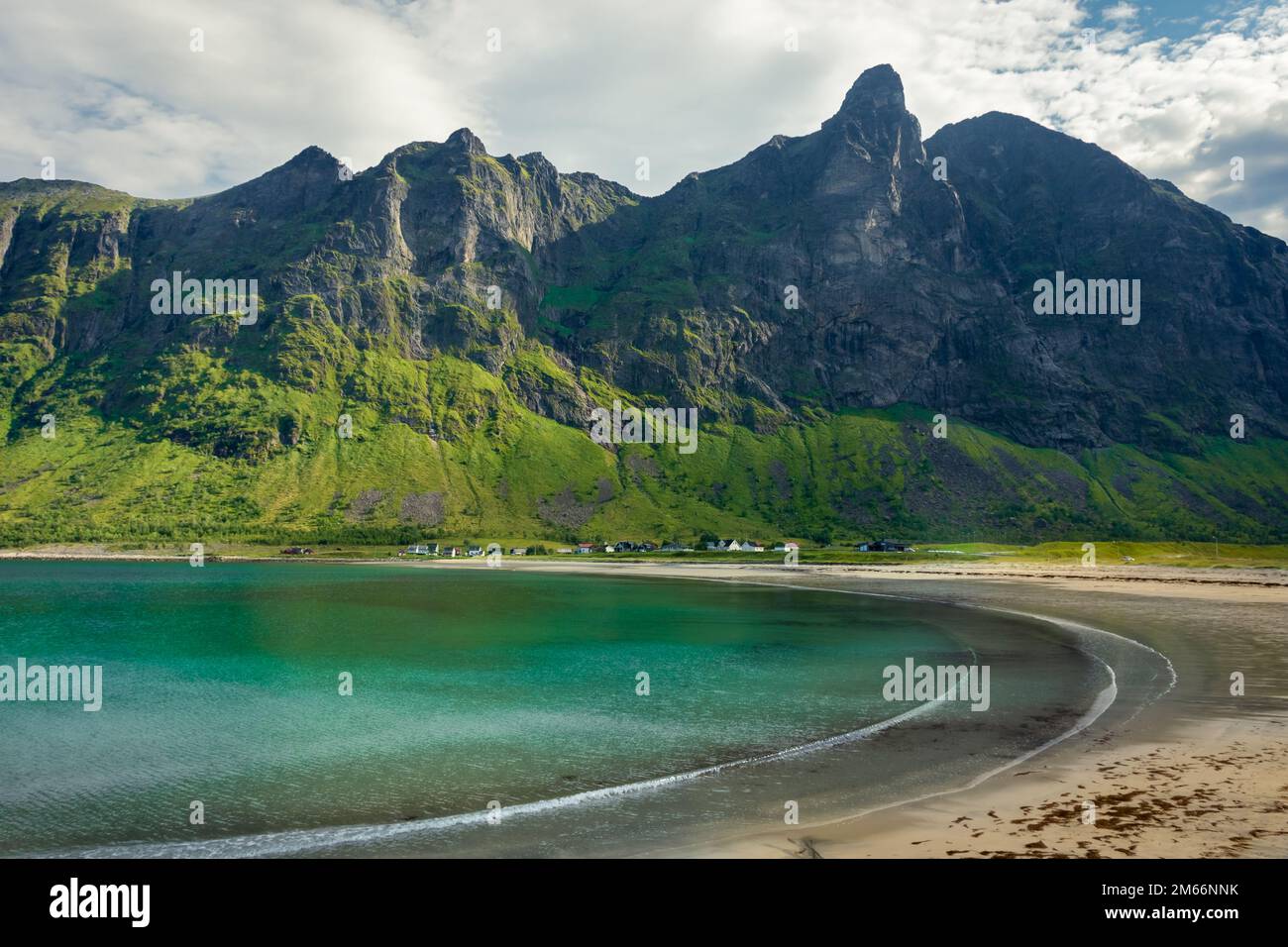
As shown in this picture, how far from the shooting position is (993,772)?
2181cm

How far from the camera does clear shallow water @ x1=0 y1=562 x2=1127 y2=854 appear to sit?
19.3 metres

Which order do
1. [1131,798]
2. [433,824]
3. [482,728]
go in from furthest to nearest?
[482,728] → [433,824] → [1131,798]

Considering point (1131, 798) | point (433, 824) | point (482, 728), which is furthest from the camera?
point (482, 728)

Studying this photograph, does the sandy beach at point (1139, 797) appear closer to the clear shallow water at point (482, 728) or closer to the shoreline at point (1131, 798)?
the shoreline at point (1131, 798)

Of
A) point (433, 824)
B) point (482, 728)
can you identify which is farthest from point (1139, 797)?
point (482, 728)

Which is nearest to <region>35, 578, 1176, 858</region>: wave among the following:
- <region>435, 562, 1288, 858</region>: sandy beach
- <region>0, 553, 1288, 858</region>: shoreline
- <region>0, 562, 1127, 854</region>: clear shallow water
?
<region>0, 562, 1127, 854</region>: clear shallow water

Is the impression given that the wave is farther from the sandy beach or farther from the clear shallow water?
the sandy beach

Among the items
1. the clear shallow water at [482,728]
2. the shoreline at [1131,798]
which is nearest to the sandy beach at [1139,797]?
the shoreline at [1131,798]

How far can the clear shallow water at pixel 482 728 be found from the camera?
1928 centimetres

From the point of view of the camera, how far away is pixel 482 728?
29656 mm

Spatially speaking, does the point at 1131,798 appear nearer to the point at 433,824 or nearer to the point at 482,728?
the point at 433,824
